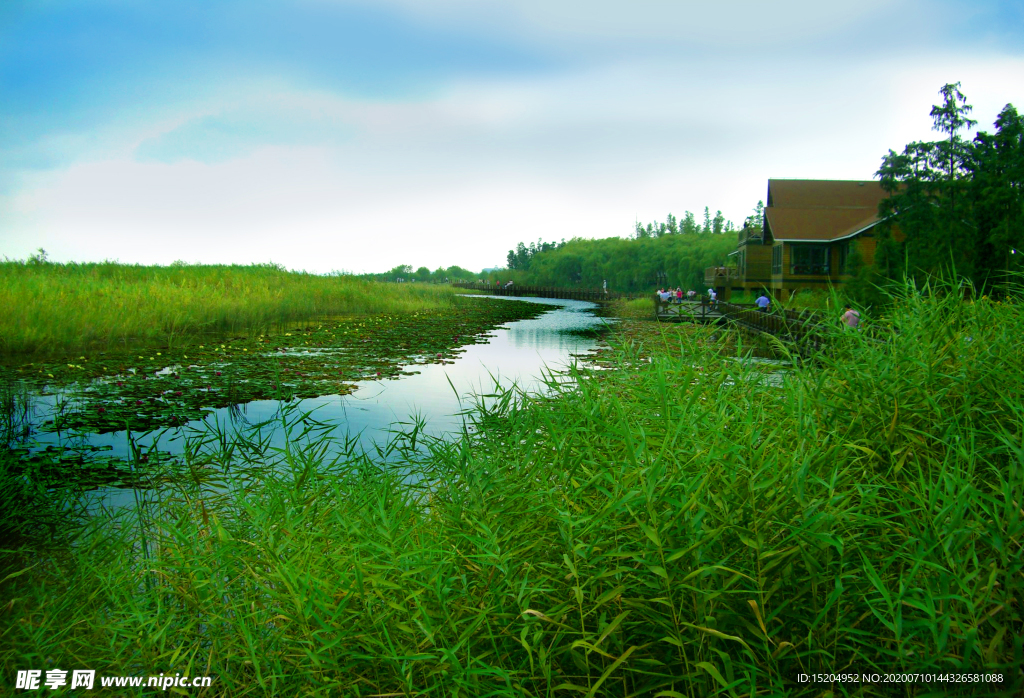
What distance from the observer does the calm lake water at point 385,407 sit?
288 inches

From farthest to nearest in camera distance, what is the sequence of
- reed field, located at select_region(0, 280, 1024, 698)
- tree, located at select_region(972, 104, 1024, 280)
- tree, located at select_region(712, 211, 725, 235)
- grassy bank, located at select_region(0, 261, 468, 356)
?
tree, located at select_region(712, 211, 725, 235) → tree, located at select_region(972, 104, 1024, 280) → grassy bank, located at select_region(0, 261, 468, 356) → reed field, located at select_region(0, 280, 1024, 698)

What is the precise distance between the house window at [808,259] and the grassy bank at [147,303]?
64.8 ft

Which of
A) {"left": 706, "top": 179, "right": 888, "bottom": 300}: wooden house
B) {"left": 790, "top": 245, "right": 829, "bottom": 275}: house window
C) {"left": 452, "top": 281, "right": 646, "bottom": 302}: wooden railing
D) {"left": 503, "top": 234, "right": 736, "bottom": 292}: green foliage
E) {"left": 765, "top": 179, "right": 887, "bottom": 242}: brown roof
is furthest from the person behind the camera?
{"left": 452, "top": 281, "right": 646, "bottom": 302}: wooden railing

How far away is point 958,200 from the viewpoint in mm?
23406

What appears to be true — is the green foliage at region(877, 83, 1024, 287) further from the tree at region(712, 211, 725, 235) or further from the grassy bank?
the tree at region(712, 211, 725, 235)

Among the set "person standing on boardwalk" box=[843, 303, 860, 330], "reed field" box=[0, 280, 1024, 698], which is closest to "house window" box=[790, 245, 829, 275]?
"person standing on boardwalk" box=[843, 303, 860, 330]

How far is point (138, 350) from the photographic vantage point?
14.3 m

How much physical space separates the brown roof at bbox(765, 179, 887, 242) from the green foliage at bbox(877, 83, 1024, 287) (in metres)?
3.94

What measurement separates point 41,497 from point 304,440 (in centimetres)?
262

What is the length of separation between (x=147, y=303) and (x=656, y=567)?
62.1ft

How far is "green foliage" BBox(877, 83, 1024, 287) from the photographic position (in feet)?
68.2

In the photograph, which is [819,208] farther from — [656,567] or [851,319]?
[656,567]

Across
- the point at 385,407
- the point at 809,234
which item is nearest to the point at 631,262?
the point at 809,234

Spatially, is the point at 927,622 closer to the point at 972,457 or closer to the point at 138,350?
the point at 972,457
